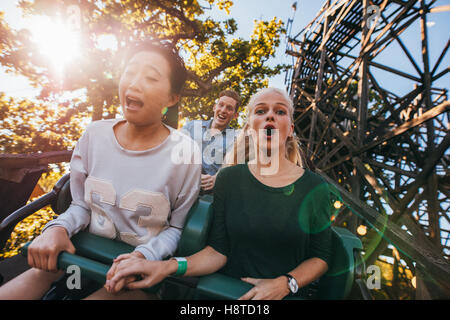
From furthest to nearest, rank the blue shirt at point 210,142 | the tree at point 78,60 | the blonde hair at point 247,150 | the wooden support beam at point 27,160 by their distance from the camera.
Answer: the tree at point 78,60, the blue shirt at point 210,142, the wooden support beam at point 27,160, the blonde hair at point 247,150

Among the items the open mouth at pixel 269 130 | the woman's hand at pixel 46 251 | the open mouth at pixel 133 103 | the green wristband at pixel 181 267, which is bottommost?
the green wristband at pixel 181 267

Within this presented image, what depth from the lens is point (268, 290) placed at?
927 mm

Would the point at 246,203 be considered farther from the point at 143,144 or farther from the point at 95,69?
the point at 95,69

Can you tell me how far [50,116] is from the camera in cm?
600

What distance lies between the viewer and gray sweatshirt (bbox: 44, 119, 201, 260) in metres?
1.12

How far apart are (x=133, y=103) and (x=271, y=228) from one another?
42.0 inches

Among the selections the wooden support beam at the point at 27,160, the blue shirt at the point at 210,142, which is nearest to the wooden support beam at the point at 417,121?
the blue shirt at the point at 210,142

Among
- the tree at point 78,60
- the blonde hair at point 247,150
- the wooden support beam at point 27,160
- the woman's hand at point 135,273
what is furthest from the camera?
the tree at point 78,60

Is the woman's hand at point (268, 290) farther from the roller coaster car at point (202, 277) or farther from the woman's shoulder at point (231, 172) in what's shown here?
the woman's shoulder at point (231, 172)

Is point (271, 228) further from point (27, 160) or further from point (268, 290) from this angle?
point (27, 160)

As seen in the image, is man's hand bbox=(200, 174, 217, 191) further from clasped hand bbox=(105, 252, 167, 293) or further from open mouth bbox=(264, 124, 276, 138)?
clasped hand bbox=(105, 252, 167, 293)

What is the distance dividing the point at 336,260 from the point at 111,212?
131 centimetres

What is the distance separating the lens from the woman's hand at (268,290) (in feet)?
2.92

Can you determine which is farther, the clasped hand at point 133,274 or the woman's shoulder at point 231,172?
the woman's shoulder at point 231,172
